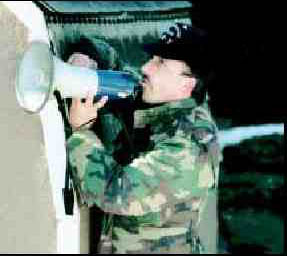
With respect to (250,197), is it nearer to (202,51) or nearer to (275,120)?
(275,120)

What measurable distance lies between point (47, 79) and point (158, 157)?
0.43 meters

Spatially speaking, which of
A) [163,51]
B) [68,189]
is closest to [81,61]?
[163,51]

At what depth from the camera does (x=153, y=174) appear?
86.1 inches

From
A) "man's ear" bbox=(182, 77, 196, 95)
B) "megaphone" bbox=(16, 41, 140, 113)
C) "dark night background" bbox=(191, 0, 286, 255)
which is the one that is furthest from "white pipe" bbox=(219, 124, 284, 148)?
"megaphone" bbox=(16, 41, 140, 113)

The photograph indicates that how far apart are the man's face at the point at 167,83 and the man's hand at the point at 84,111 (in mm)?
211

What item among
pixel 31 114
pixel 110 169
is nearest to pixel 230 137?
pixel 110 169

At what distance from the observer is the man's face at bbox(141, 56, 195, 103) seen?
7.52ft

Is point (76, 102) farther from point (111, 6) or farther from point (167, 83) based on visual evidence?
point (111, 6)

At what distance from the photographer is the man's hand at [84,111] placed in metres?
2.09

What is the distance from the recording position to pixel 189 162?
2230 mm

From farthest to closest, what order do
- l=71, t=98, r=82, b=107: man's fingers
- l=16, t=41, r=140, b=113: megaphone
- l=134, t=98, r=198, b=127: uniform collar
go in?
1. l=134, t=98, r=198, b=127: uniform collar
2. l=71, t=98, r=82, b=107: man's fingers
3. l=16, t=41, r=140, b=113: megaphone

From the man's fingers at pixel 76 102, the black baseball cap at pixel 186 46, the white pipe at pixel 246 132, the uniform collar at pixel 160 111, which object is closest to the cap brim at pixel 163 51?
the black baseball cap at pixel 186 46

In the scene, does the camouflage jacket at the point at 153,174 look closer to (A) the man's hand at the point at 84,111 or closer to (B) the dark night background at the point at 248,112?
(A) the man's hand at the point at 84,111

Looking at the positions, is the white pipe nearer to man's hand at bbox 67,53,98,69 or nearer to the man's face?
the man's face
